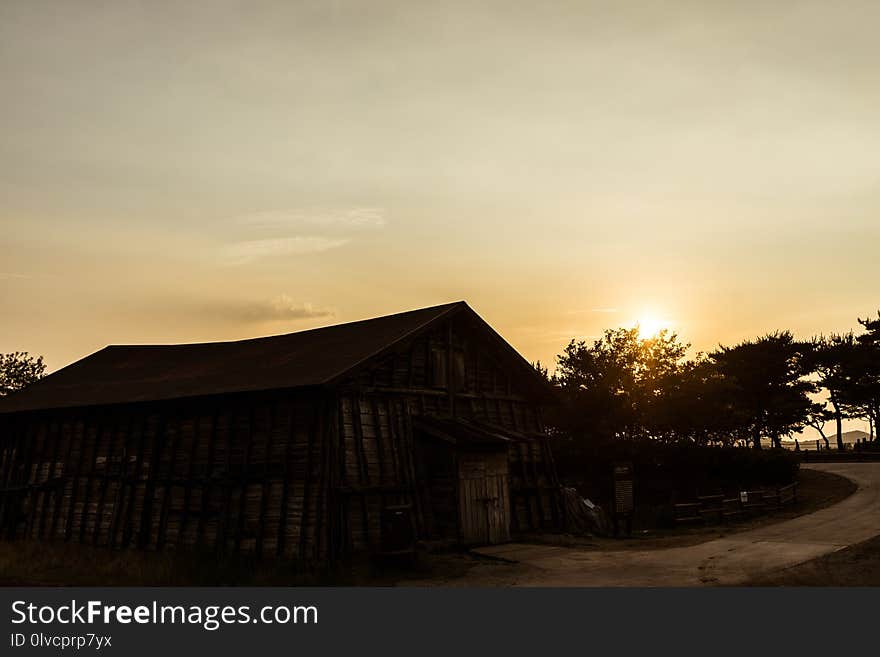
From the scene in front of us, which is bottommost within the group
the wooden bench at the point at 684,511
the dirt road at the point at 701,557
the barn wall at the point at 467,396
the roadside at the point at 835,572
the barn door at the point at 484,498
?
the roadside at the point at 835,572

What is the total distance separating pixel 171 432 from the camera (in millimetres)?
24266

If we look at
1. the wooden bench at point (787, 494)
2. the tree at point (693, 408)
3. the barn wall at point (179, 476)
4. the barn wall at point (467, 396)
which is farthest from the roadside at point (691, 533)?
the tree at point (693, 408)

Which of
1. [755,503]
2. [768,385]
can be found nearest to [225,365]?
[755,503]

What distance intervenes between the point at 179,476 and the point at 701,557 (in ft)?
49.6

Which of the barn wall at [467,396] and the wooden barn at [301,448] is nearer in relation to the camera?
the wooden barn at [301,448]

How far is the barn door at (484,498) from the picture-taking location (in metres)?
23.2

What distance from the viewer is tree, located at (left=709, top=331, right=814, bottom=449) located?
2758 inches

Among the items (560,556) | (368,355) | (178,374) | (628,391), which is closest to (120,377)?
(178,374)

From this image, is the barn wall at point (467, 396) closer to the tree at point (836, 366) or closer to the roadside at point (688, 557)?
the roadside at point (688, 557)

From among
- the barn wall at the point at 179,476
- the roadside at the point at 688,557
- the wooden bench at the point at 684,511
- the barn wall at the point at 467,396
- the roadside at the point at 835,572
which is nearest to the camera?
the roadside at the point at 835,572

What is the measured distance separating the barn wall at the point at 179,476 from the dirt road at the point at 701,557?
5.67m

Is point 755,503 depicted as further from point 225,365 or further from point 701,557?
point 225,365

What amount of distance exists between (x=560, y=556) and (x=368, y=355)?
769 cm

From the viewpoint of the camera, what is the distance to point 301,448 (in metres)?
21.0
